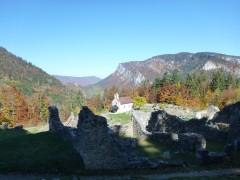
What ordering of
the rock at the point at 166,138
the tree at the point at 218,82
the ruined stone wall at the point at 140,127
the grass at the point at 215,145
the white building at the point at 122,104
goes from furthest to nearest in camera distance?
the tree at the point at 218,82 → the white building at the point at 122,104 → the ruined stone wall at the point at 140,127 → the rock at the point at 166,138 → the grass at the point at 215,145

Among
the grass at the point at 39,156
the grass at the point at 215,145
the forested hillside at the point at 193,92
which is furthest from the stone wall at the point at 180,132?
the forested hillside at the point at 193,92

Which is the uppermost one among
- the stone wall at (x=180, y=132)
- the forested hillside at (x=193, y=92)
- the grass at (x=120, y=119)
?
the forested hillside at (x=193, y=92)

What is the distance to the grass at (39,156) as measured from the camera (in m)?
20.8

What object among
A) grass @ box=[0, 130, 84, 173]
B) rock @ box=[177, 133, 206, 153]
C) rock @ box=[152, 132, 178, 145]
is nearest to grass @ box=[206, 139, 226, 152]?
rock @ box=[177, 133, 206, 153]

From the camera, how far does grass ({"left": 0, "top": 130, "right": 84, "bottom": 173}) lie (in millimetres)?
20844

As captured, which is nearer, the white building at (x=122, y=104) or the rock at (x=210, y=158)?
the rock at (x=210, y=158)

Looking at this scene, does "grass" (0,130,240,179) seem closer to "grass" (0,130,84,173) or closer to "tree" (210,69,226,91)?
"grass" (0,130,84,173)

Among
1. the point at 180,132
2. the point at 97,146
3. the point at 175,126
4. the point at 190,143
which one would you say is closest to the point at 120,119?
the point at 175,126

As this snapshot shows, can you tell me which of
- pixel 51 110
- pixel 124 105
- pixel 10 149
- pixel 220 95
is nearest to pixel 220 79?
pixel 220 95

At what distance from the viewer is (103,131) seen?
20.4 metres

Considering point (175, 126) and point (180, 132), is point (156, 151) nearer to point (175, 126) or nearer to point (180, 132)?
point (180, 132)

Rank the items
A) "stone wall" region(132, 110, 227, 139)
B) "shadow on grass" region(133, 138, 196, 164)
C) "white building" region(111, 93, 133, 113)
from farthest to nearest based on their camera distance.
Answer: "white building" region(111, 93, 133, 113), "stone wall" region(132, 110, 227, 139), "shadow on grass" region(133, 138, 196, 164)

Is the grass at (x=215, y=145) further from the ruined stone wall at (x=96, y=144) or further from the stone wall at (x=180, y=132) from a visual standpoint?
the ruined stone wall at (x=96, y=144)

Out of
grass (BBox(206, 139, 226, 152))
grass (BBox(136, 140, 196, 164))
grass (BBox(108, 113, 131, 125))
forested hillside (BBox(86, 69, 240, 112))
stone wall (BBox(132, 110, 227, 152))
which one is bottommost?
grass (BBox(136, 140, 196, 164))
